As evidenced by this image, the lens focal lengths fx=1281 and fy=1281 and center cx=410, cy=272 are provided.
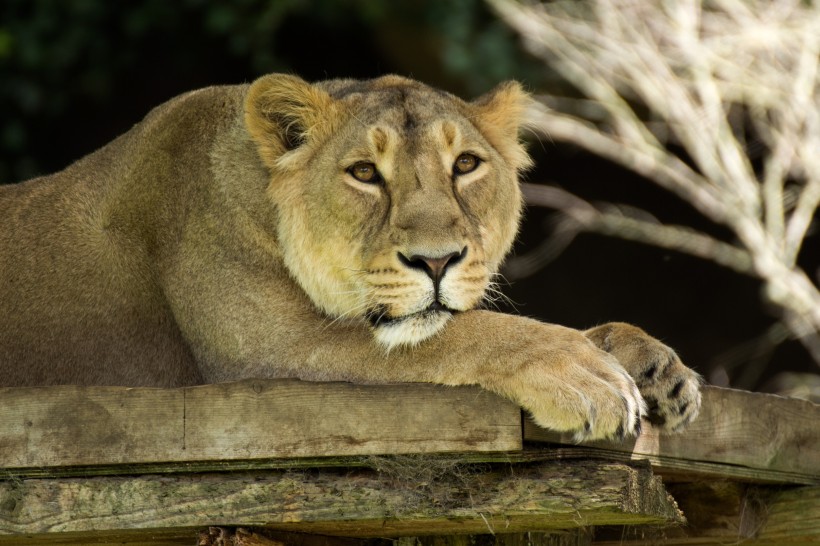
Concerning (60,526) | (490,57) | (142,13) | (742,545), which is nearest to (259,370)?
(60,526)

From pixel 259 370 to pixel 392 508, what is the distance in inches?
43.2

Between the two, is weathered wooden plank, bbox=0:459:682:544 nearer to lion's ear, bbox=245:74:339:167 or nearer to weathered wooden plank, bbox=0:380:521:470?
weathered wooden plank, bbox=0:380:521:470

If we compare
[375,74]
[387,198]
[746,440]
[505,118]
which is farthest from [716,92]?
[746,440]

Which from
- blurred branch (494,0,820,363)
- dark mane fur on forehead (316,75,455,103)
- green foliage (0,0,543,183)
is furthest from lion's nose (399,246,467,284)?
green foliage (0,0,543,183)

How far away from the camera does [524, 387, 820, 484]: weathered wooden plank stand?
3719 millimetres

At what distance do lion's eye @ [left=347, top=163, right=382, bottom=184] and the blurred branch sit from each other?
354 cm

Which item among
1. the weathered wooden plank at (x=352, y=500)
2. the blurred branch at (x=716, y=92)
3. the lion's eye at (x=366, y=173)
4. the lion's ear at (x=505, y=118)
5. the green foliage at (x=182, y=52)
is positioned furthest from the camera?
the green foliage at (x=182, y=52)

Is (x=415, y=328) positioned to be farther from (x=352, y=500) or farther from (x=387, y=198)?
(x=352, y=500)

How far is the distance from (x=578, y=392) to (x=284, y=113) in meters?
1.76

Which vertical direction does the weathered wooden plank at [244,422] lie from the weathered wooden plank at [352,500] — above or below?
above

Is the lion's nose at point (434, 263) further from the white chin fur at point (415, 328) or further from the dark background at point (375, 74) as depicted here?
the dark background at point (375, 74)

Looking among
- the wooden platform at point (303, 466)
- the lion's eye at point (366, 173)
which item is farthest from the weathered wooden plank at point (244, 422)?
the lion's eye at point (366, 173)

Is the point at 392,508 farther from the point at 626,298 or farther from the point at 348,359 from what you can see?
the point at 626,298

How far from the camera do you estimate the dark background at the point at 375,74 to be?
9.94 m
